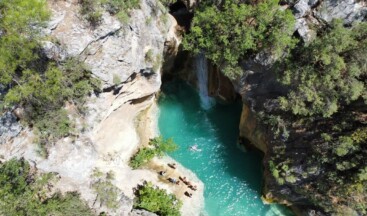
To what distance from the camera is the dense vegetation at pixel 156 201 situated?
68.5 ft

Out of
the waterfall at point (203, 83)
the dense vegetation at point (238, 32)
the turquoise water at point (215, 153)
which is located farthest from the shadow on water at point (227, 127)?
the dense vegetation at point (238, 32)

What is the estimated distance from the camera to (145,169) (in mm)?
22844

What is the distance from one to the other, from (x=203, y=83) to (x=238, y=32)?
8442 millimetres

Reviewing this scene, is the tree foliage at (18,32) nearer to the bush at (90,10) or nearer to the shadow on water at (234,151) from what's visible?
the bush at (90,10)

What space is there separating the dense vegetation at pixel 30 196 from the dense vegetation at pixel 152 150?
528 centimetres

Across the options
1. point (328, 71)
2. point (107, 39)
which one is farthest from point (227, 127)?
point (107, 39)

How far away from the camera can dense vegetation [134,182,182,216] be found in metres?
20.9

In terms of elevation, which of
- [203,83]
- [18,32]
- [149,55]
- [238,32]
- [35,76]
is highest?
[238,32]

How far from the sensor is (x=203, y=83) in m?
27.5

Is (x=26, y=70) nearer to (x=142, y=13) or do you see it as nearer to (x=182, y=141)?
(x=142, y=13)

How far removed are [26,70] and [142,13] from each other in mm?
7936

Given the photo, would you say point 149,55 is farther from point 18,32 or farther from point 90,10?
point 18,32

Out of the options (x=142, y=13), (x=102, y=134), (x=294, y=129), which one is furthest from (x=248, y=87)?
(x=102, y=134)

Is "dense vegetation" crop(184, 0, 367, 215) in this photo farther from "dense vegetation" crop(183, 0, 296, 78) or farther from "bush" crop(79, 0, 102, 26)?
"bush" crop(79, 0, 102, 26)
